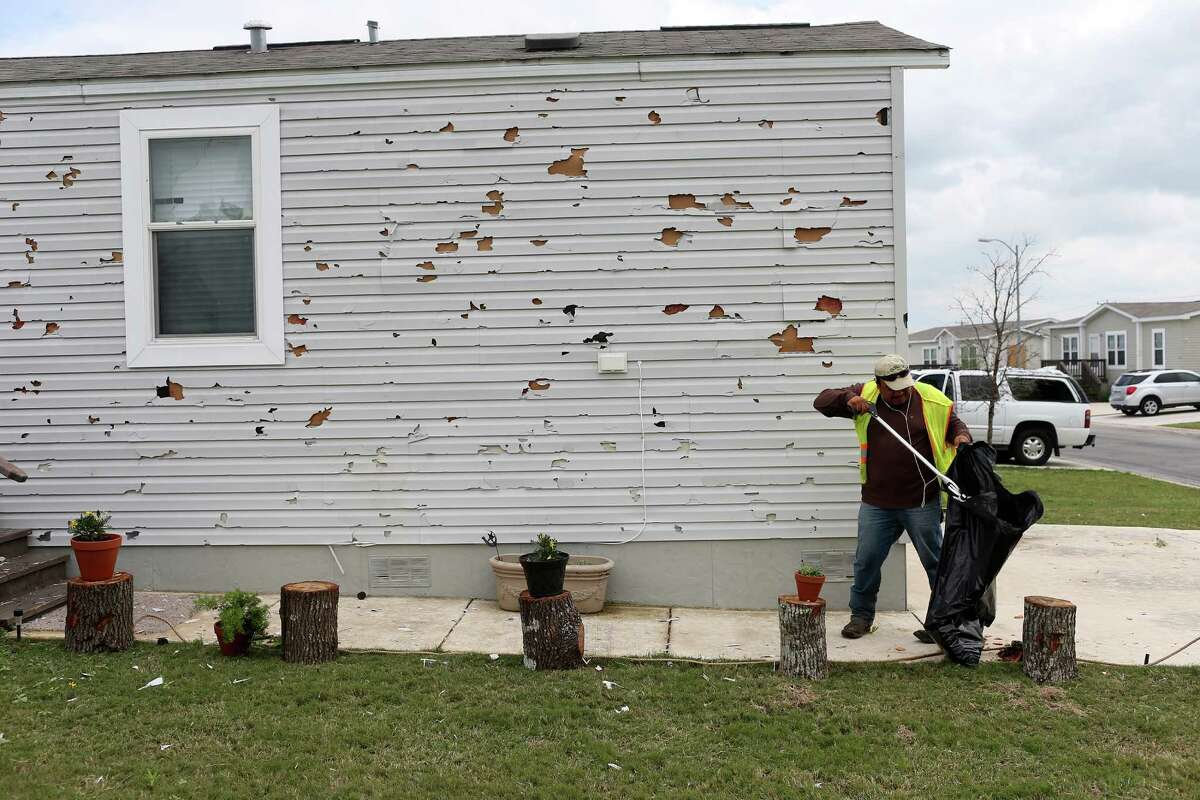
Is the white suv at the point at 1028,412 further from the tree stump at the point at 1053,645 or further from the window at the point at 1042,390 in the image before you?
the tree stump at the point at 1053,645

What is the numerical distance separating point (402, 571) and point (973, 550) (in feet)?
12.1

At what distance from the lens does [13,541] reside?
254 inches

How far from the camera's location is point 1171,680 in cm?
504

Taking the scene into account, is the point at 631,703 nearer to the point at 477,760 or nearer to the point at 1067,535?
the point at 477,760

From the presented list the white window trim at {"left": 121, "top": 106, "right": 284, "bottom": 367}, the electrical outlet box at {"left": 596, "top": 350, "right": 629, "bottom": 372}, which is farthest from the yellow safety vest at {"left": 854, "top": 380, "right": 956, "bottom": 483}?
the white window trim at {"left": 121, "top": 106, "right": 284, "bottom": 367}

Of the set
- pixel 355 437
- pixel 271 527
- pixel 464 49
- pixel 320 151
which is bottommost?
pixel 271 527

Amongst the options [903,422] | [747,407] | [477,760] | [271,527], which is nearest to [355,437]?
[271,527]

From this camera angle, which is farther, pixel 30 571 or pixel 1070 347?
pixel 1070 347

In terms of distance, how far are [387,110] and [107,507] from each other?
336 centimetres

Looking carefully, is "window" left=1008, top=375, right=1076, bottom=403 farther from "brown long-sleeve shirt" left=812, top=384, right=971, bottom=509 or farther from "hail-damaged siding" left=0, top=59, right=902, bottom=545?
"brown long-sleeve shirt" left=812, top=384, right=971, bottom=509

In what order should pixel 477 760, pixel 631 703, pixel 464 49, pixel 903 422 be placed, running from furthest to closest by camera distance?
pixel 464 49
pixel 903 422
pixel 631 703
pixel 477 760

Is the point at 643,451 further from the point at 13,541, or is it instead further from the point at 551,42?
the point at 13,541

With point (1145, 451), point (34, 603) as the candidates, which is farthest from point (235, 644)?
point (1145, 451)

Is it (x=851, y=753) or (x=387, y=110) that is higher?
(x=387, y=110)
